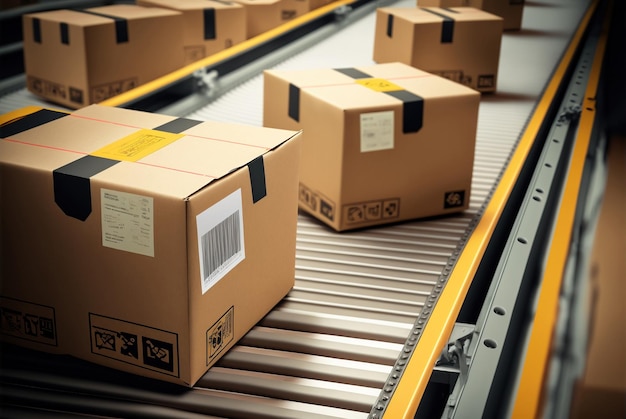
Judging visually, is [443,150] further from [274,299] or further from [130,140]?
[130,140]

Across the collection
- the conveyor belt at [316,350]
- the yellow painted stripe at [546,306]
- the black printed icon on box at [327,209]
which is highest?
the yellow painted stripe at [546,306]

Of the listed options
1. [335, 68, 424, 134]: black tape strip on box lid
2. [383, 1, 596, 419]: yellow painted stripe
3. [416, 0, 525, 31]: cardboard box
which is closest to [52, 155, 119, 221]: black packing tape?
[383, 1, 596, 419]: yellow painted stripe

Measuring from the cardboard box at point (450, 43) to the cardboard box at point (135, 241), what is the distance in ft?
8.33

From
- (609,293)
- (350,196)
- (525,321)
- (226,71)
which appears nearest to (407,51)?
(226,71)

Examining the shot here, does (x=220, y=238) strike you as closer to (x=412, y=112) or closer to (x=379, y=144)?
(x=379, y=144)

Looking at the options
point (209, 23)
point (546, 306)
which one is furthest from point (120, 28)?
point (546, 306)

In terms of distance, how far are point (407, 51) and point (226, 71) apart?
110 cm

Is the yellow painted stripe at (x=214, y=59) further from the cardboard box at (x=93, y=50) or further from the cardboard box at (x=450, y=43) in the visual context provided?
the cardboard box at (x=450, y=43)

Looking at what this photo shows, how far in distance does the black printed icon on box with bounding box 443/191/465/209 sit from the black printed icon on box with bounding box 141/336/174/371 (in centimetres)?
131

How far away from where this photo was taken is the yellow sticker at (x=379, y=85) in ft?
7.91

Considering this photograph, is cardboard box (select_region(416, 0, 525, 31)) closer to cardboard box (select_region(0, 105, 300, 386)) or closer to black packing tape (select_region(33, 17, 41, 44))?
black packing tape (select_region(33, 17, 41, 44))

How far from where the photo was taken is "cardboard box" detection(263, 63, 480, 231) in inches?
88.0

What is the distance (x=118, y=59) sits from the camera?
369 centimetres

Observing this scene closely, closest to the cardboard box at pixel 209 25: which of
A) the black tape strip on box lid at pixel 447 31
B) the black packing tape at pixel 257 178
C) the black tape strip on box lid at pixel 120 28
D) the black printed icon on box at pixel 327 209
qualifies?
the black tape strip on box lid at pixel 120 28
